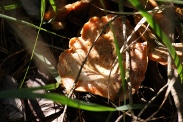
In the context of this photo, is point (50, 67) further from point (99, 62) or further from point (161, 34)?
point (161, 34)

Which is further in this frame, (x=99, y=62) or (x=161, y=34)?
(x=99, y=62)

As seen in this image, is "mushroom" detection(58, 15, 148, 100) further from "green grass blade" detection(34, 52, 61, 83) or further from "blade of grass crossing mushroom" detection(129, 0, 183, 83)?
"blade of grass crossing mushroom" detection(129, 0, 183, 83)

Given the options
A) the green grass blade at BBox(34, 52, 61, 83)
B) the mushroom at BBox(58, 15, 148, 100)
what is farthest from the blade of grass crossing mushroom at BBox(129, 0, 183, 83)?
the green grass blade at BBox(34, 52, 61, 83)

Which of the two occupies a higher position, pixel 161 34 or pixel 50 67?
pixel 161 34

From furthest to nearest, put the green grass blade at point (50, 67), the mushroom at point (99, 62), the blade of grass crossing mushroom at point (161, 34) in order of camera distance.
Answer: the green grass blade at point (50, 67)
the mushroom at point (99, 62)
the blade of grass crossing mushroom at point (161, 34)

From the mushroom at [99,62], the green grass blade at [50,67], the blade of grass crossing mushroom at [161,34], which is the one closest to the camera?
the blade of grass crossing mushroom at [161,34]

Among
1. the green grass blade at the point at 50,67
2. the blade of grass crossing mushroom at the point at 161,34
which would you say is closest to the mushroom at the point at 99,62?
the green grass blade at the point at 50,67

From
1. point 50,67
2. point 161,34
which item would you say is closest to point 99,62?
point 50,67

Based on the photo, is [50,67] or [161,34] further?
[50,67]

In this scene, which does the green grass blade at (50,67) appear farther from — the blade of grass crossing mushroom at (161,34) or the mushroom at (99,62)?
the blade of grass crossing mushroom at (161,34)
